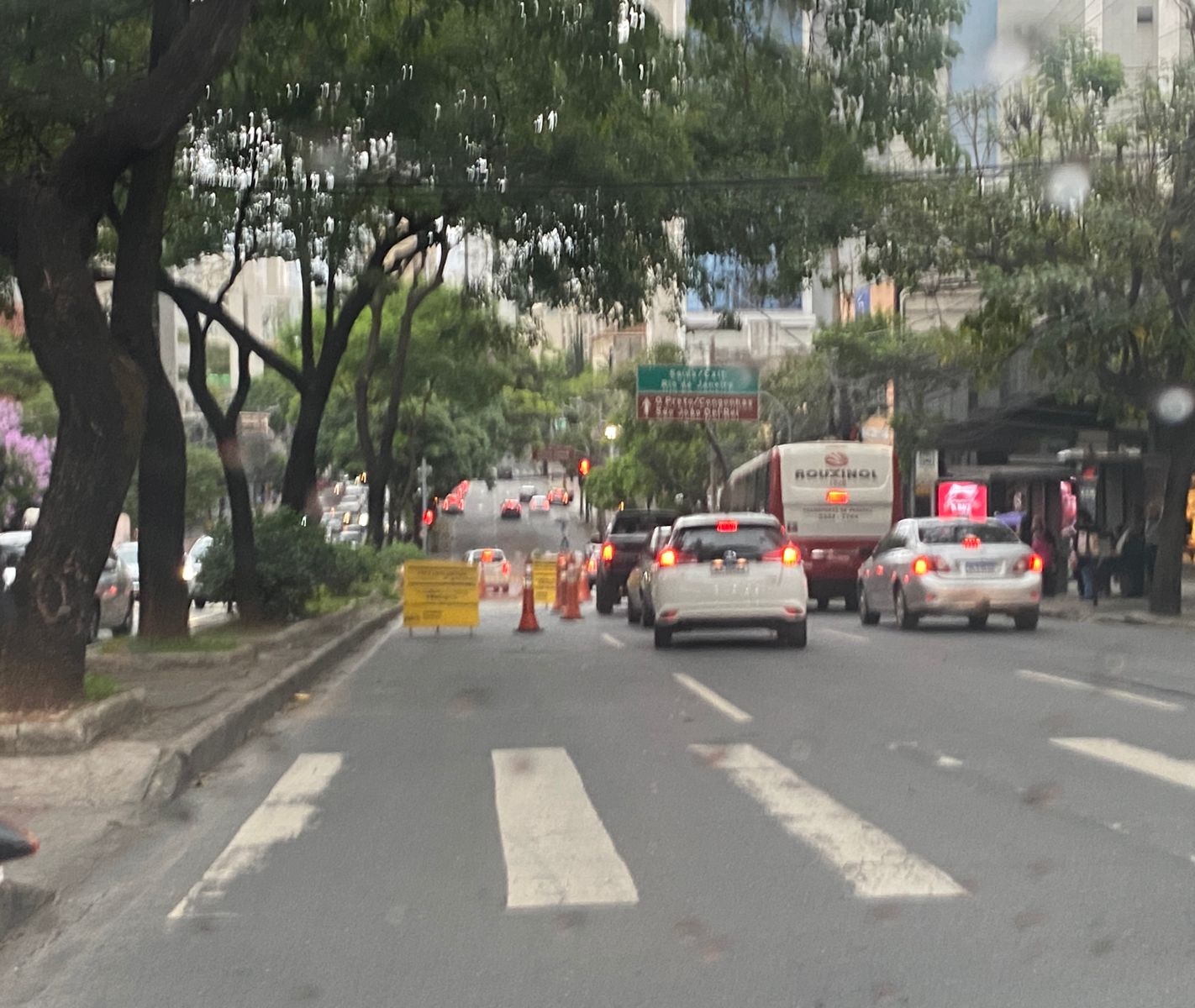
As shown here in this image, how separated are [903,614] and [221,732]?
1330 centimetres

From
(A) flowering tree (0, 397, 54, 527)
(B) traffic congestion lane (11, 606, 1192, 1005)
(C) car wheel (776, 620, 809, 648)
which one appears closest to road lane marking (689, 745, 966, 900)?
(B) traffic congestion lane (11, 606, 1192, 1005)

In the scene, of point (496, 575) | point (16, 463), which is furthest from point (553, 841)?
point (16, 463)

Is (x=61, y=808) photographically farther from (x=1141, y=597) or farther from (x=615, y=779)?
(x=1141, y=597)

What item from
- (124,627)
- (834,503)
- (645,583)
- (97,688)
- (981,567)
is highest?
(834,503)

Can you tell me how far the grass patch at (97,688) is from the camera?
36.0 ft

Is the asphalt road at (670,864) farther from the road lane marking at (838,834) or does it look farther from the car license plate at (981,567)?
the car license plate at (981,567)

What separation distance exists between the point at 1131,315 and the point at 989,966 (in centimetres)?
1862

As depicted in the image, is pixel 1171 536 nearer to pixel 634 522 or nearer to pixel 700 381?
pixel 634 522

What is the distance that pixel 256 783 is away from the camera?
9.69m

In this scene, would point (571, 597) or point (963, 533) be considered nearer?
point (963, 533)

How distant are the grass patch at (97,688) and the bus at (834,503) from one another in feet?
68.1

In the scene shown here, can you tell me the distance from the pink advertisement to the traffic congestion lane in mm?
29398

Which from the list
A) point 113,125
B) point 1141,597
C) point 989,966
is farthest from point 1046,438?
point 989,966

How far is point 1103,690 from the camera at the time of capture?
13.8 meters
